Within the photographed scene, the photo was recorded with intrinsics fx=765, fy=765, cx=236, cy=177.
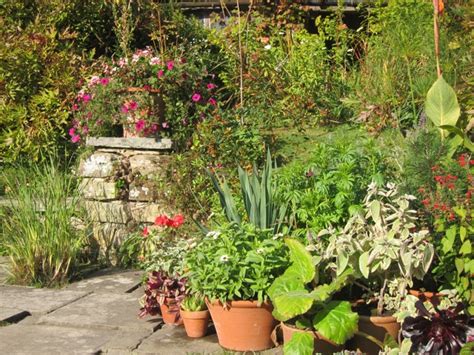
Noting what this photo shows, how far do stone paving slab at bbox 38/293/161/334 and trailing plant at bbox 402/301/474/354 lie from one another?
1893 mm

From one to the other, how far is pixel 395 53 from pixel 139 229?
9.85 ft

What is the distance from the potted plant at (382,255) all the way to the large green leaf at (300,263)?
0.12 metres

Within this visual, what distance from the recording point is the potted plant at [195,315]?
4.95 m

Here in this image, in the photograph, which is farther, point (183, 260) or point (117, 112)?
point (117, 112)

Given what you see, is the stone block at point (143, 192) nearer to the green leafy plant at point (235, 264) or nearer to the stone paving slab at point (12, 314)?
the stone paving slab at point (12, 314)

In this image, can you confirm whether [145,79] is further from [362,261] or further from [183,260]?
[362,261]

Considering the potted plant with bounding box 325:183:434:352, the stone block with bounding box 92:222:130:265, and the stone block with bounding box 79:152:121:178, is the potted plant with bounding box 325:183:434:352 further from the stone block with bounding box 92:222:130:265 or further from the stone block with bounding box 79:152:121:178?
the stone block with bounding box 79:152:121:178

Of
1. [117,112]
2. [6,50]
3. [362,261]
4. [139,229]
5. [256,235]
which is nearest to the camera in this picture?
[362,261]

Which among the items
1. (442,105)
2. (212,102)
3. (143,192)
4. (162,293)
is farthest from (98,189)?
(442,105)

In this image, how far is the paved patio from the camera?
4.79 meters

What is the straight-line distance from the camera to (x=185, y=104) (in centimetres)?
741

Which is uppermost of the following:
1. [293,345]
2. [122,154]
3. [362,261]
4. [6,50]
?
[6,50]

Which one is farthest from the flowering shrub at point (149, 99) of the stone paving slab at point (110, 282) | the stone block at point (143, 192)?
the stone paving slab at point (110, 282)

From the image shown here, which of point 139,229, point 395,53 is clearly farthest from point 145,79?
point 395,53
